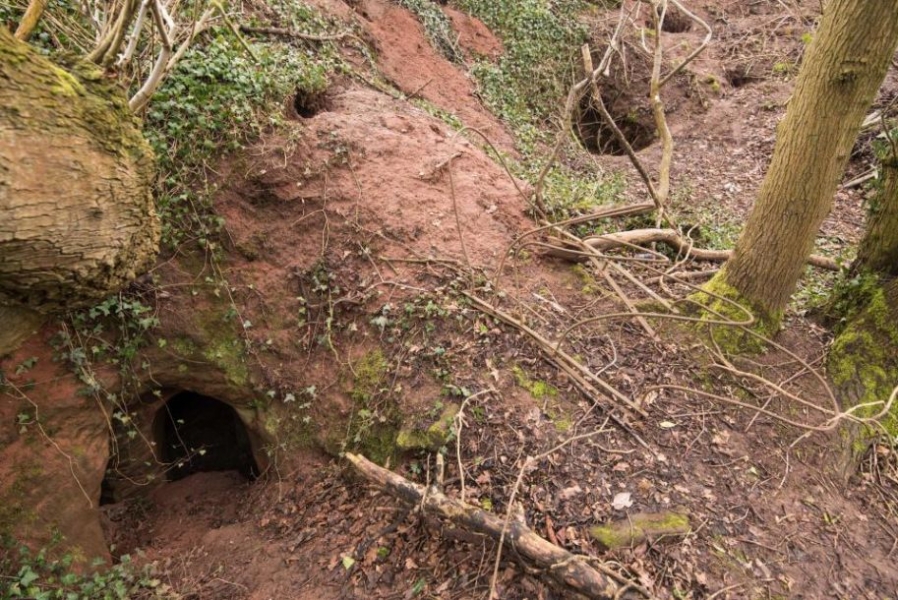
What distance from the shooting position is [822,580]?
309 cm

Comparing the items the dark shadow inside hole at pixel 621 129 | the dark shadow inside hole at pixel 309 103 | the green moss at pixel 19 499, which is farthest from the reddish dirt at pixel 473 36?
the green moss at pixel 19 499

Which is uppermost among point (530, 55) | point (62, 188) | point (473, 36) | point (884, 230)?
point (473, 36)

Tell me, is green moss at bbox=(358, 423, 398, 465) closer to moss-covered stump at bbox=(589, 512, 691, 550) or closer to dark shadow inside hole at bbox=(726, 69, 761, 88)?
moss-covered stump at bbox=(589, 512, 691, 550)

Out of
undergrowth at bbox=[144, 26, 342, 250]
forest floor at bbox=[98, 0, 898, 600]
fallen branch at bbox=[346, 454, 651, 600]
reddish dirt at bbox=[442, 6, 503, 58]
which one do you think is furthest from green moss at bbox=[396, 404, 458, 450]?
reddish dirt at bbox=[442, 6, 503, 58]

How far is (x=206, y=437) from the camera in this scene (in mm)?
5867

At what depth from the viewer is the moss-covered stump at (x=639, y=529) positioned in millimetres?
3043

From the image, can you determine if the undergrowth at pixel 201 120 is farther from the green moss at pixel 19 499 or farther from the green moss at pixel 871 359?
the green moss at pixel 871 359

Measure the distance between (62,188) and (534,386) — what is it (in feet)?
9.86

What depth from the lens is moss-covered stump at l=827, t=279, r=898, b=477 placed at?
4.07 m

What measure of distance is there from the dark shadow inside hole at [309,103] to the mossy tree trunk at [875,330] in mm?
5227

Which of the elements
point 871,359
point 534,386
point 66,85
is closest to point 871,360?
point 871,359

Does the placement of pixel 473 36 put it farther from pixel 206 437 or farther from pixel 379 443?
pixel 379 443

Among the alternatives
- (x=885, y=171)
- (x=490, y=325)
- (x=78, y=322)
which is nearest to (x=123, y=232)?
(x=78, y=322)

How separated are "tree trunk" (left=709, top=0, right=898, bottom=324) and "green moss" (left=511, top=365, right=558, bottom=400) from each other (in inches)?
69.7
